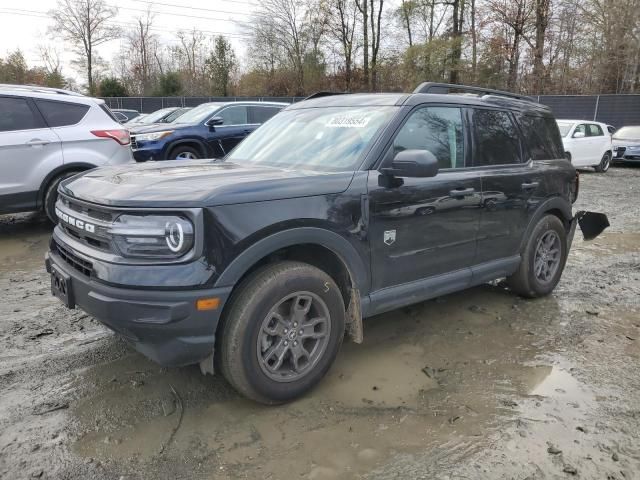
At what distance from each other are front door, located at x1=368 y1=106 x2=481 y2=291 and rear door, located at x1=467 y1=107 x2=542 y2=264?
145 mm

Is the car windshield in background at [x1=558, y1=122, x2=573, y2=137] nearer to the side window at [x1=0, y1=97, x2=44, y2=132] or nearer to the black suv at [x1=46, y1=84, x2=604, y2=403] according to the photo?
the black suv at [x1=46, y1=84, x2=604, y2=403]

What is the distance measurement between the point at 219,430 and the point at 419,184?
1.94 metres

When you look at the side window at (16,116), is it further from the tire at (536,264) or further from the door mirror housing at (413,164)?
the tire at (536,264)

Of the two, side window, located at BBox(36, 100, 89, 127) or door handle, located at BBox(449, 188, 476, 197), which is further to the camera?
side window, located at BBox(36, 100, 89, 127)

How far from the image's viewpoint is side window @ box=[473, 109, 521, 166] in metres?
3.89

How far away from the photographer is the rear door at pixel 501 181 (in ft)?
12.6

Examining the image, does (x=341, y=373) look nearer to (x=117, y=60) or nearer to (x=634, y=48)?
(x=634, y=48)

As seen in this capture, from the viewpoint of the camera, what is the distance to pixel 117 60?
49.3m

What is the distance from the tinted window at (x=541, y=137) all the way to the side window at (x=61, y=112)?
5.53m

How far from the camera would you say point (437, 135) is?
3.61m

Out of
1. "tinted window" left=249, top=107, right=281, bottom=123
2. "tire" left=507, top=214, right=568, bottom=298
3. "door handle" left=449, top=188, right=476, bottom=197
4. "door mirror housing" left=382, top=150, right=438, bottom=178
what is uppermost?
"tinted window" left=249, top=107, right=281, bottom=123

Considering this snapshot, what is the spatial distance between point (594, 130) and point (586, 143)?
0.95 meters

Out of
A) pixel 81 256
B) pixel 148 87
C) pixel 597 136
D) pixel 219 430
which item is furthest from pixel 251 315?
pixel 148 87

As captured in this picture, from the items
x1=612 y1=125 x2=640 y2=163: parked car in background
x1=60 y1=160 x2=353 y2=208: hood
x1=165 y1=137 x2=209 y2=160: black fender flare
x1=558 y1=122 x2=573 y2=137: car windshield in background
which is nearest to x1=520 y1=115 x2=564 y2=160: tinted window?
x1=60 y1=160 x2=353 y2=208: hood
